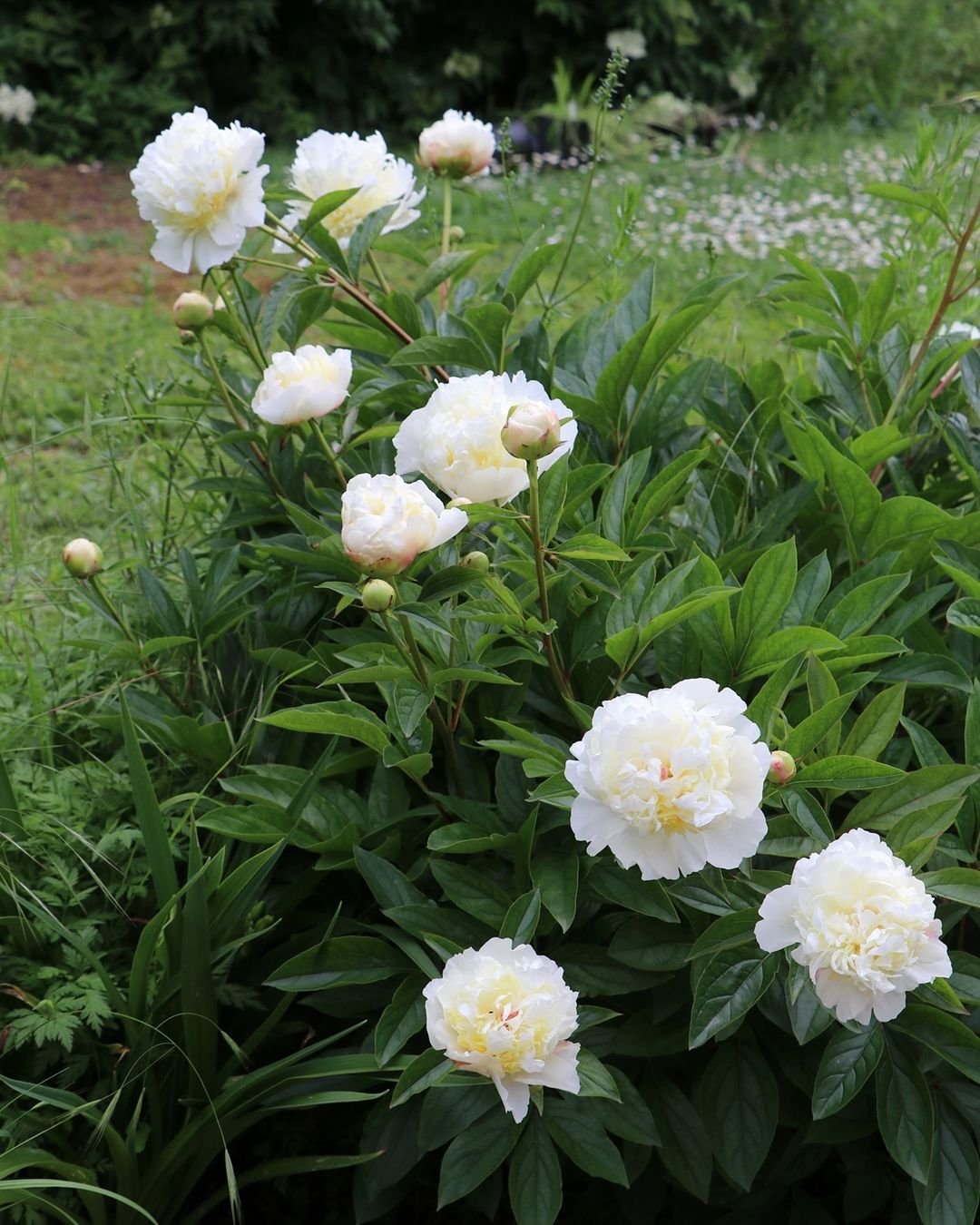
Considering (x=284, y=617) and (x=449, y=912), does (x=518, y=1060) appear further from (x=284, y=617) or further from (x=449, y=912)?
(x=284, y=617)

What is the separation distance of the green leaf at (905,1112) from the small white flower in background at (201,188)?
1074 mm

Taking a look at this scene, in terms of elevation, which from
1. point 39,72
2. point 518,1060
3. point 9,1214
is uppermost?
point 518,1060

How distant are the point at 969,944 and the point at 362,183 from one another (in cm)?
116

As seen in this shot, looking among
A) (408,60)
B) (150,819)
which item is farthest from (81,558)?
(408,60)

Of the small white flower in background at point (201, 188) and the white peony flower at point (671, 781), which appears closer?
the white peony flower at point (671, 781)

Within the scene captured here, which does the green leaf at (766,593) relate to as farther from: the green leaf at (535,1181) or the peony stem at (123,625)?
the peony stem at (123,625)

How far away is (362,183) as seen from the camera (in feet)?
5.03

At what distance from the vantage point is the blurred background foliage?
5887 millimetres

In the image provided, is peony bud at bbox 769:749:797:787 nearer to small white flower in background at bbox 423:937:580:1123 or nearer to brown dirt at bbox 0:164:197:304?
small white flower in background at bbox 423:937:580:1123

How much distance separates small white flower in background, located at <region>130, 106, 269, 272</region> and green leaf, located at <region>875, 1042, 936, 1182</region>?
1.07m

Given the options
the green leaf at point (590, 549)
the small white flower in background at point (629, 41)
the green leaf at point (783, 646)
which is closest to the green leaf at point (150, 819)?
the green leaf at point (590, 549)

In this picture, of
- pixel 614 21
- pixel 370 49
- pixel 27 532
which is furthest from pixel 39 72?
pixel 27 532

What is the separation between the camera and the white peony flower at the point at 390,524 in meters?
1.04

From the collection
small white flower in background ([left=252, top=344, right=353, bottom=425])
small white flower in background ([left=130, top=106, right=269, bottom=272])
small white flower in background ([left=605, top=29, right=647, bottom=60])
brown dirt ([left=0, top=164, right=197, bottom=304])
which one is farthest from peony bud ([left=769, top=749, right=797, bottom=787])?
small white flower in background ([left=605, top=29, right=647, bottom=60])
